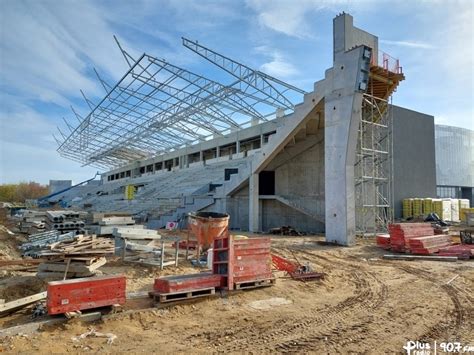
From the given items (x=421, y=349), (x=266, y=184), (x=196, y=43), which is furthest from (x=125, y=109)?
(x=421, y=349)

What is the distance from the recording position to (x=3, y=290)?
7805mm

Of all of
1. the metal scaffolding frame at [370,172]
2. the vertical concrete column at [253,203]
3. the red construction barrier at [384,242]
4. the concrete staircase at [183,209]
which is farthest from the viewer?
the concrete staircase at [183,209]

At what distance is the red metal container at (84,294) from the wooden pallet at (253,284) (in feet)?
8.30

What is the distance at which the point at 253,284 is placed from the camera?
8.13m

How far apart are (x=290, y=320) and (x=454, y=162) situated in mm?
52545

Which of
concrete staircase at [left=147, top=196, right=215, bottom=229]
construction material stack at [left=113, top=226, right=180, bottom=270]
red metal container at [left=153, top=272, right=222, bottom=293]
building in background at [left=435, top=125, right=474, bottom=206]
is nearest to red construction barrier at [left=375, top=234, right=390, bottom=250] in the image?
construction material stack at [left=113, top=226, right=180, bottom=270]

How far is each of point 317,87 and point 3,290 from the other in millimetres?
15298

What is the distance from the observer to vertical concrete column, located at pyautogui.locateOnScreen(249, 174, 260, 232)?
22.5 m

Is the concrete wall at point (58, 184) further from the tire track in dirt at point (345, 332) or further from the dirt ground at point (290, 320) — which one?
the tire track in dirt at point (345, 332)

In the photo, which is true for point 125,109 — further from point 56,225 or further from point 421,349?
point 421,349

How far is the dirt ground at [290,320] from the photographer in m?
5.05

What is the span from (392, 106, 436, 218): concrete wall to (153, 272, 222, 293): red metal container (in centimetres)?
2507

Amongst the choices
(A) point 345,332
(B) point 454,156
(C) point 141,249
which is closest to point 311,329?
(A) point 345,332

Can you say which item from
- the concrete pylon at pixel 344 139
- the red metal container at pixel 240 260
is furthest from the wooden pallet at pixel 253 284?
the concrete pylon at pixel 344 139
